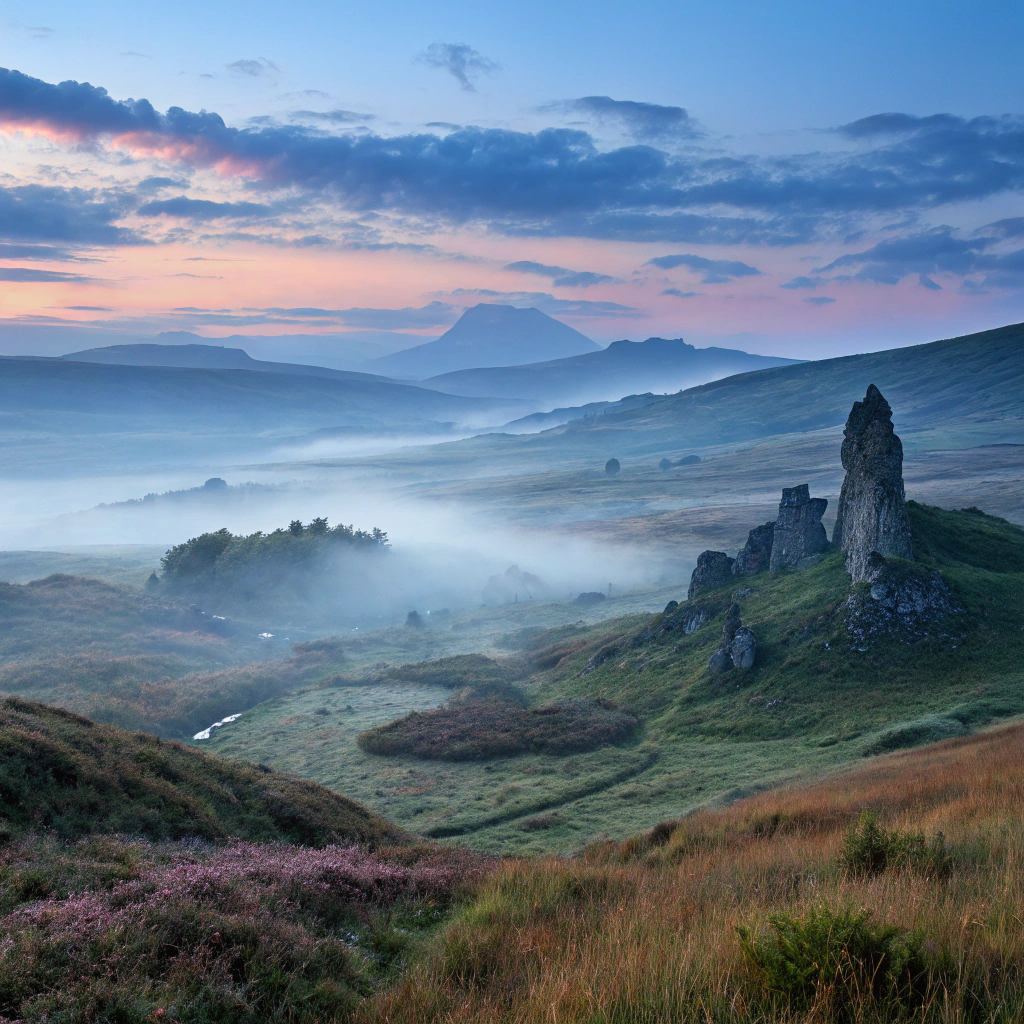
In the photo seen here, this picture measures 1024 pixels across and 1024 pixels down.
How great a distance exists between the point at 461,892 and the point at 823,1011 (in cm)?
705

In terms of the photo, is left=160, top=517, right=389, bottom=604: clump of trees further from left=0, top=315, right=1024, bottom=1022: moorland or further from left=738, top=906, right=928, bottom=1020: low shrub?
left=738, top=906, right=928, bottom=1020: low shrub

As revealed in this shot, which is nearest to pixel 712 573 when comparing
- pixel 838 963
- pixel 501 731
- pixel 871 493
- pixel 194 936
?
pixel 871 493

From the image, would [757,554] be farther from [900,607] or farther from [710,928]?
[710,928]

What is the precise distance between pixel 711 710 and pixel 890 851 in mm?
26619

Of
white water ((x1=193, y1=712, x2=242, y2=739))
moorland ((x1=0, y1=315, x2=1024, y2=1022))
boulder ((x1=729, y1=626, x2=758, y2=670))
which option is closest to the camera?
moorland ((x1=0, y1=315, x2=1024, y2=1022))

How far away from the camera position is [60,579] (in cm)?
7631

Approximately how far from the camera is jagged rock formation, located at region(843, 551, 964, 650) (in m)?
32.6

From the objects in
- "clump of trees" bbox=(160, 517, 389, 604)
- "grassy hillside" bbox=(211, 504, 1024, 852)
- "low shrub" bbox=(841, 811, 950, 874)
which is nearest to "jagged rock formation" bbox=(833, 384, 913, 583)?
"grassy hillside" bbox=(211, 504, 1024, 852)

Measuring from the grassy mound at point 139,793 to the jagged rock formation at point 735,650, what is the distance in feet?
74.8

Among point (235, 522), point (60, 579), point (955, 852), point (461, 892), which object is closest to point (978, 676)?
point (955, 852)

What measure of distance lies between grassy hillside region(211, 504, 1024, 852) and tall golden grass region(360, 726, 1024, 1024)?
10.1m

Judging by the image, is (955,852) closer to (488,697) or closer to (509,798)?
(509,798)

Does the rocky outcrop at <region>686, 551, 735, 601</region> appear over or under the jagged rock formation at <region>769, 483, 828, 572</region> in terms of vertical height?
under

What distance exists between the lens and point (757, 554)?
168 ft
